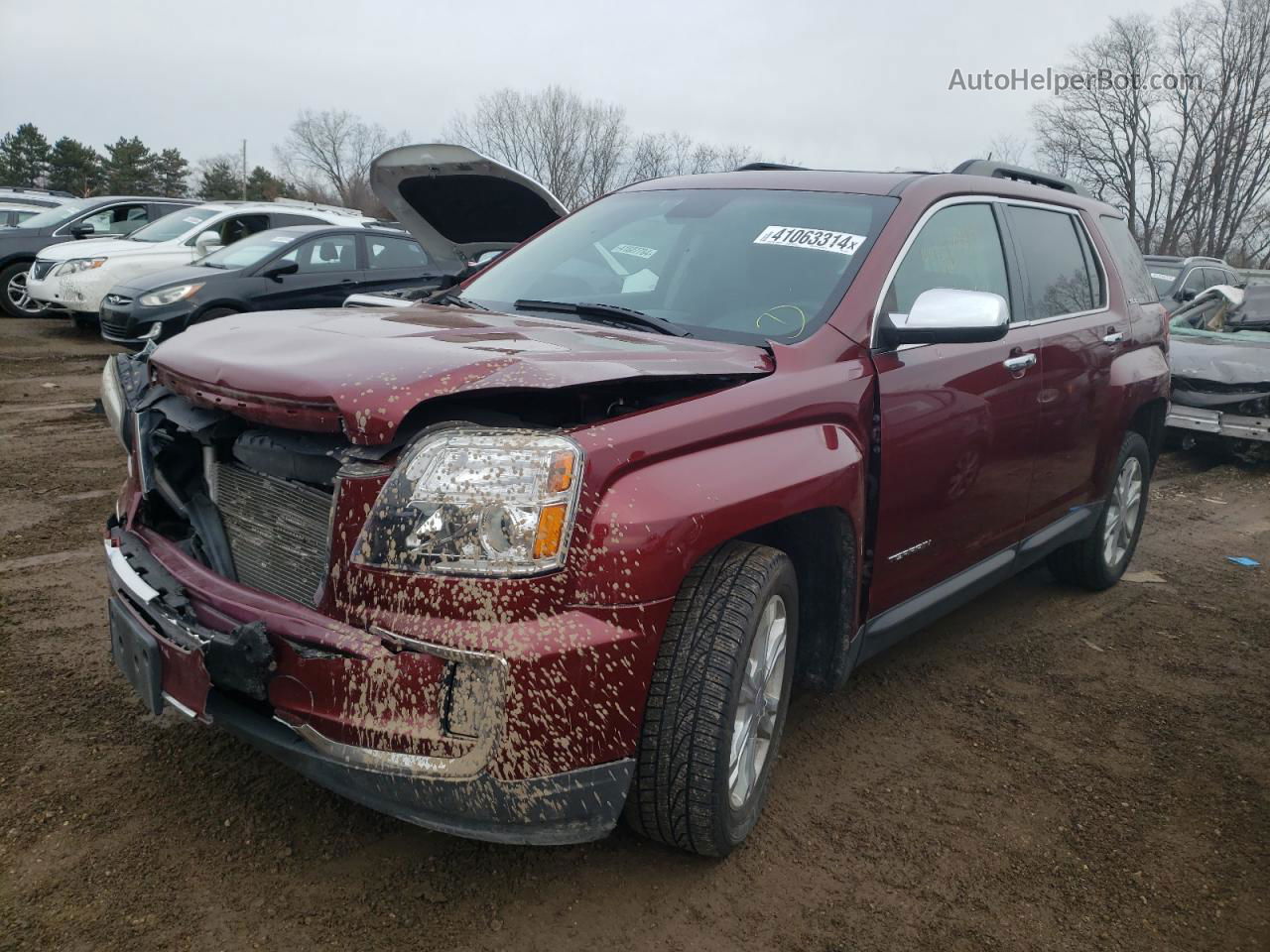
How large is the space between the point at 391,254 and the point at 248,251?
140cm

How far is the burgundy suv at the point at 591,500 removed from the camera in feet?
6.68

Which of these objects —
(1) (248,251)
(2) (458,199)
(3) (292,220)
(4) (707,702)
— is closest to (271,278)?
(1) (248,251)

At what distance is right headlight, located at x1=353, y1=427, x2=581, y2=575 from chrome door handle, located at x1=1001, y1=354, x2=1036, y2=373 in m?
1.98

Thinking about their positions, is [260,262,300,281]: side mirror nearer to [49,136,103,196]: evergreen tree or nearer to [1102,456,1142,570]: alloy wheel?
[1102,456,1142,570]: alloy wheel

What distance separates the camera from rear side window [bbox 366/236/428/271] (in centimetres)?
1047

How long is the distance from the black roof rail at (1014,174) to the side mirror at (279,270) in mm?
7389

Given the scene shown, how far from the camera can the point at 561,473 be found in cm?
205

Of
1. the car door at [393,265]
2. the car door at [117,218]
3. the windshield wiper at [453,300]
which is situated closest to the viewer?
the windshield wiper at [453,300]

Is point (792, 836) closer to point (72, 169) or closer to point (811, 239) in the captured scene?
point (811, 239)

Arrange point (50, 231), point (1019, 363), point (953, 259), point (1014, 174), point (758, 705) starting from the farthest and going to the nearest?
point (50, 231)
point (1014, 174)
point (1019, 363)
point (953, 259)
point (758, 705)

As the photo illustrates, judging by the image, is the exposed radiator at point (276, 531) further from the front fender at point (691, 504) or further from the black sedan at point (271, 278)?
the black sedan at point (271, 278)

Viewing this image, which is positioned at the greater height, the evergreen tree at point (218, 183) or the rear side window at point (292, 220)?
the evergreen tree at point (218, 183)

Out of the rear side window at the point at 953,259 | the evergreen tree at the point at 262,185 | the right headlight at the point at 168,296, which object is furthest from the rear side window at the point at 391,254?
the evergreen tree at the point at 262,185

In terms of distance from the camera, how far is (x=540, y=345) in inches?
95.8
